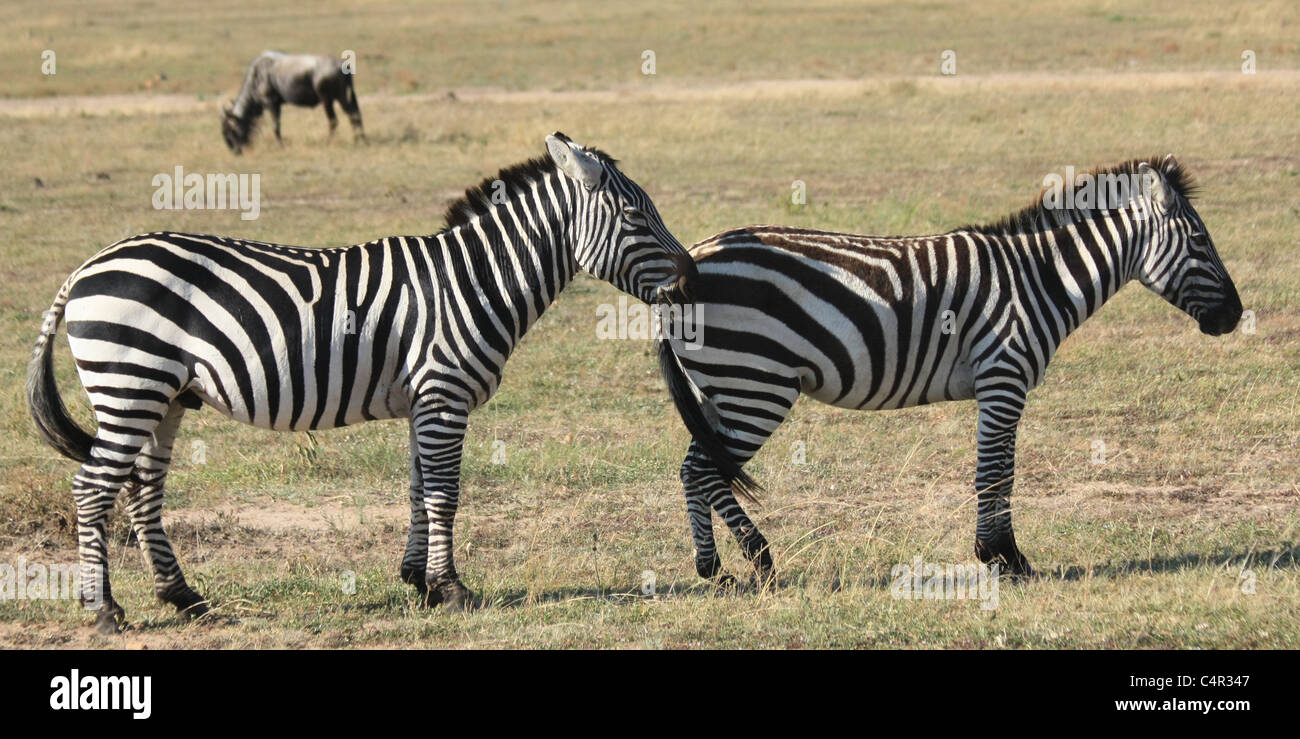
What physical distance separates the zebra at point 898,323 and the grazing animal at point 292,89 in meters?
19.6

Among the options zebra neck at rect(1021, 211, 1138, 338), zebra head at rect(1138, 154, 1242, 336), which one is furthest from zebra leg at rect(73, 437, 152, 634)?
zebra head at rect(1138, 154, 1242, 336)

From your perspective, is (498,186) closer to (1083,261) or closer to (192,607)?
(192,607)

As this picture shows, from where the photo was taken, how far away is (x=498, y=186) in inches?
260

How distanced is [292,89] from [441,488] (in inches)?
853

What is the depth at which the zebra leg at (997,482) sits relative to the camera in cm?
673

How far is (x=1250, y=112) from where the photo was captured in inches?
869

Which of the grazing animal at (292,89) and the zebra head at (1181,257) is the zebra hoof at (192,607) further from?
the grazing animal at (292,89)

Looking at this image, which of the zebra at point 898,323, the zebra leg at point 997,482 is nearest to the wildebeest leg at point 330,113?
the zebra at point 898,323

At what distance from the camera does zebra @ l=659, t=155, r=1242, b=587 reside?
666 cm

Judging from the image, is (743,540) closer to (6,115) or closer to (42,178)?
(42,178)

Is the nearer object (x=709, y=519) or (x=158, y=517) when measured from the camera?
(x=158, y=517)

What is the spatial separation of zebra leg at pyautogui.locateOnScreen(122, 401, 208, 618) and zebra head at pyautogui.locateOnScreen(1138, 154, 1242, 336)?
5.10 m

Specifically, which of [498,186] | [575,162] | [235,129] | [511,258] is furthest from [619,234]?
[235,129]

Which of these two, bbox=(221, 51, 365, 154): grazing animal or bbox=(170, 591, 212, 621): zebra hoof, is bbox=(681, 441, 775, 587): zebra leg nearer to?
bbox=(170, 591, 212, 621): zebra hoof
